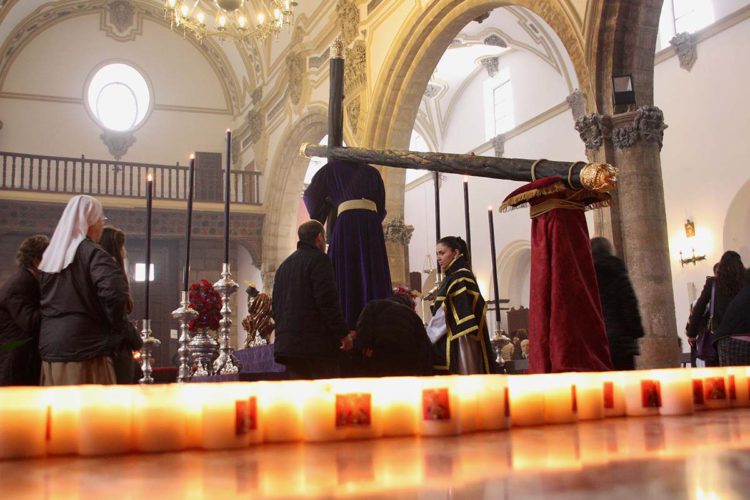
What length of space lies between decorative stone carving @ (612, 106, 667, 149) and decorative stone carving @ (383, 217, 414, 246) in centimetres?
530

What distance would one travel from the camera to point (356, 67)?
42.3 feet

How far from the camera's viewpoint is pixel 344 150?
3.91 metres

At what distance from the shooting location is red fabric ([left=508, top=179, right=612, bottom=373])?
3090 mm

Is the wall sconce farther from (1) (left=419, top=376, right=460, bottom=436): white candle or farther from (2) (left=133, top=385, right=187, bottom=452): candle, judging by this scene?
(2) (left=133, top=385, right=187, bottom=452): candle

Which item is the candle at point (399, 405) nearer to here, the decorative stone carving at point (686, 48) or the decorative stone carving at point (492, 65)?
the decorative stone carving at point (686, 48)

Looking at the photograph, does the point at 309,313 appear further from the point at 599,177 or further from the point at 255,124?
the point at 255,124

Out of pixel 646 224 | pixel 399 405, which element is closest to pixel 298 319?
pixel 399 405

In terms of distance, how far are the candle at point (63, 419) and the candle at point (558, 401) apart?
3.60 feet

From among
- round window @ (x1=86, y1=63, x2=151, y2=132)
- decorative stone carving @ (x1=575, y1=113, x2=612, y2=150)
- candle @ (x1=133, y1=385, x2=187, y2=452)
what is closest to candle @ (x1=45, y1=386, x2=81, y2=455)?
candle @ (x1=133, y1=385, x2=187, y2=452)

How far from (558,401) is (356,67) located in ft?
38.0

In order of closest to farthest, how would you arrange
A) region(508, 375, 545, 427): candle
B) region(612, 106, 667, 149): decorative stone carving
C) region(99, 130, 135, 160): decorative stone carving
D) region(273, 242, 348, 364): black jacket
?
region(508, 375, 545, 427): candle, region(273, 242, 348, 364): black jacket, region(612, 106, 667, 149): decorative stone carving, region(99, 130, 135, 160): decorative stone carving

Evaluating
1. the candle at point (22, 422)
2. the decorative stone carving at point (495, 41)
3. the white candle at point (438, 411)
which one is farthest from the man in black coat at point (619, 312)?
the decorative stone carving at point (495, 41)

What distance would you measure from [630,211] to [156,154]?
15.4 metres

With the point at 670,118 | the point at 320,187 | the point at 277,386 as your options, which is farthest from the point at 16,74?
the point at 277,386
